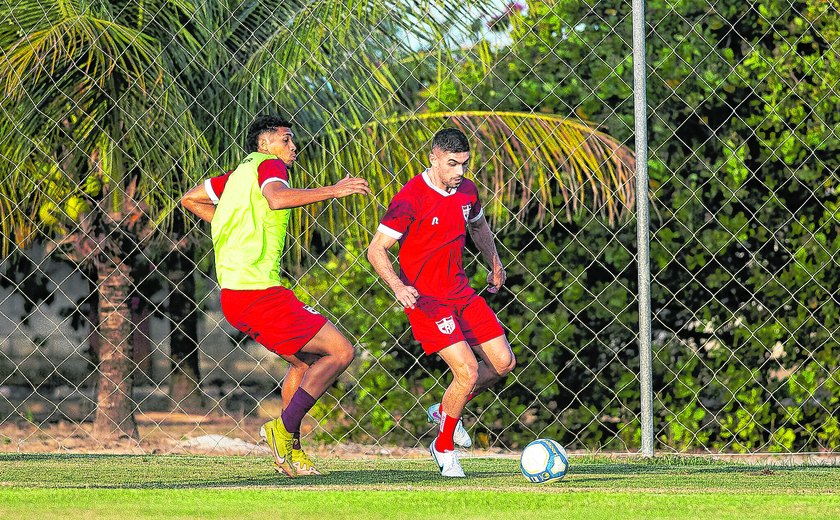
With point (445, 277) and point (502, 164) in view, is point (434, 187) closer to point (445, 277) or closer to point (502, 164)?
point (445, 277)

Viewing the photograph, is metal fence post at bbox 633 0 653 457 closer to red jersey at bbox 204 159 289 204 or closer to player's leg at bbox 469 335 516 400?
player's leg at bbox 469 335 516 400

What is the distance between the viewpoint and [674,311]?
23.2 feet

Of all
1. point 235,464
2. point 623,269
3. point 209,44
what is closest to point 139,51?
point 209,44

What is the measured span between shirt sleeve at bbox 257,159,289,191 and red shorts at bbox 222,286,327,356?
43cm

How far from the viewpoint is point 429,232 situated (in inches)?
233

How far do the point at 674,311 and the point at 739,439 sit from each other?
0.71m

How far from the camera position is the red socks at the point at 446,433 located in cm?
586

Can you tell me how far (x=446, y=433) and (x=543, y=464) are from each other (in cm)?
54

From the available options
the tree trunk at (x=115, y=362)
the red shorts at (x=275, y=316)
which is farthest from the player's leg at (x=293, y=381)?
the tree trunk at (x=115, y=362)

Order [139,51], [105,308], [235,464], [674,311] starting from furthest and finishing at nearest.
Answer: [105,308]
[139,51]
[674,311]
[235,464]

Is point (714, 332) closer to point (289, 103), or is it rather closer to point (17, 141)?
point (289, 103)

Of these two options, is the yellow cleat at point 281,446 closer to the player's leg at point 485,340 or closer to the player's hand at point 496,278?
the player's leg at point 485,340

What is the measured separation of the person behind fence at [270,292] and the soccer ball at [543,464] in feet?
2.77

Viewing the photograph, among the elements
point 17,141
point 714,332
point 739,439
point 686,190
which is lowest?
point 739,439
